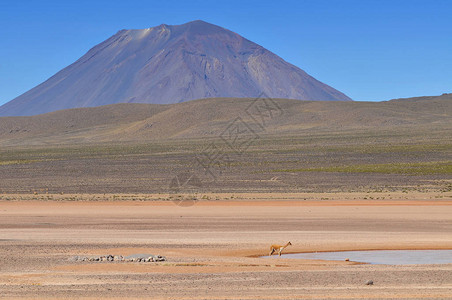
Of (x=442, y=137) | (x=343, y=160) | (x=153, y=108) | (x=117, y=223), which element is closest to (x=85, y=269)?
(x=117, y=223)

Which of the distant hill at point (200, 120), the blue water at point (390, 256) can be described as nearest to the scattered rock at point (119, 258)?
the blue water at point (390, 256)

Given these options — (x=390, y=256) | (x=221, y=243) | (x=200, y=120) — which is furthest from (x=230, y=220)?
(x=200, y=120)

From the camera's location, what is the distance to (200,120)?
132m

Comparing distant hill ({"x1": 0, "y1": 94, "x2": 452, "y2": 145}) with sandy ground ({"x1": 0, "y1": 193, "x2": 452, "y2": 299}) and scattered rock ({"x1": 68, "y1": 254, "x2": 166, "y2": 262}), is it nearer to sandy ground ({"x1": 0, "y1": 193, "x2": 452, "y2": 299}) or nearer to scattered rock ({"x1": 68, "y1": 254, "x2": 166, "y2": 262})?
sandy ground ({"x1": 0, "y1": 193, "x2": 452, "y2": 299})

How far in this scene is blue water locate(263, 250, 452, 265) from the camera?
16.2 meters

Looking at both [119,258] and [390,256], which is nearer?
[119,258]

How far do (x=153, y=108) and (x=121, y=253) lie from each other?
139m

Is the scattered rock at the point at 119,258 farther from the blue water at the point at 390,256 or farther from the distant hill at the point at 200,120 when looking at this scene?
the distant hill at the point at 200,120

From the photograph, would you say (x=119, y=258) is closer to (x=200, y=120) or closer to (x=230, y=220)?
(x=230, y=220)

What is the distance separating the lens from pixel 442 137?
87625mm

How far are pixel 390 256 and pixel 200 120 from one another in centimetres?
11537

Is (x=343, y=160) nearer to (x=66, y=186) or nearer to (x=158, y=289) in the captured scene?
(x=66, y=186)

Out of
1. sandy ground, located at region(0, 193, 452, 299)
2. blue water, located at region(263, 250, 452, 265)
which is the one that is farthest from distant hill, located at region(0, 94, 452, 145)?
blue water, located at region(263, 250, 452, 265)

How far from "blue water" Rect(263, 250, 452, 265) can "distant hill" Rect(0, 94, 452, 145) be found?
3680 inches
